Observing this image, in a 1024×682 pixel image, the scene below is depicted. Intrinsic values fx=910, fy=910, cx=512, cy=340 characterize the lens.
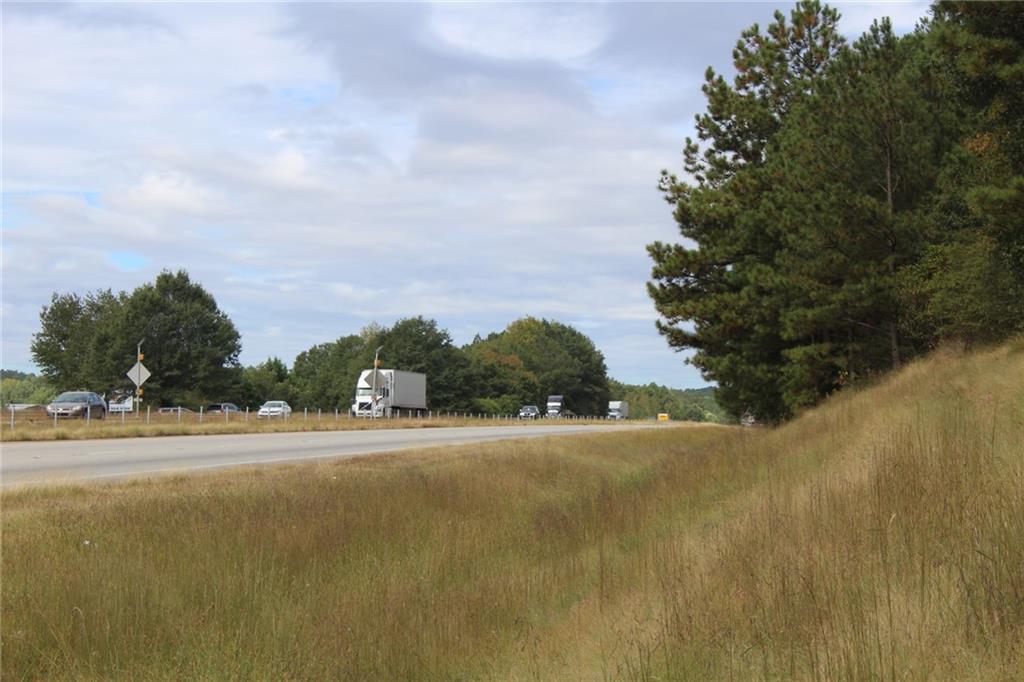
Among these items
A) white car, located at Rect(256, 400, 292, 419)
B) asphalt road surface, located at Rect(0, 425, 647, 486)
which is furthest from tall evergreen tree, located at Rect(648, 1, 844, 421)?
white car, located at Rect(256, 400, 292, 419)

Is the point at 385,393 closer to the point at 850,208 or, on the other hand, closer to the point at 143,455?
the point at 143,455

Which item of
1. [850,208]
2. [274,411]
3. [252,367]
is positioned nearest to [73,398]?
[274,411]

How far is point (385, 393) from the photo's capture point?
7725cm

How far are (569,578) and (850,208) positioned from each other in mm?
17308

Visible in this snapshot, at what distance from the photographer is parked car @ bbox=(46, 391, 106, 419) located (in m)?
46.2

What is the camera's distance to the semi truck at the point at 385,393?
243ft

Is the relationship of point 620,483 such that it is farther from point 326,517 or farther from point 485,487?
point 326,517

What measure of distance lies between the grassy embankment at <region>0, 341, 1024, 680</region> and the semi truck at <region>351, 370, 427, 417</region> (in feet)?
197

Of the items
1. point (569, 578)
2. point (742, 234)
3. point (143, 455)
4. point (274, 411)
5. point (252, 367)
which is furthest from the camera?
point (252, 367)

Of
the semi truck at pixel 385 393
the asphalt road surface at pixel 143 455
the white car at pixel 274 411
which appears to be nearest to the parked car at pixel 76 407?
the white car at pixel 274 411

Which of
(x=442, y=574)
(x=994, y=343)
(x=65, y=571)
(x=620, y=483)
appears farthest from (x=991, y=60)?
(x=65, y=571)

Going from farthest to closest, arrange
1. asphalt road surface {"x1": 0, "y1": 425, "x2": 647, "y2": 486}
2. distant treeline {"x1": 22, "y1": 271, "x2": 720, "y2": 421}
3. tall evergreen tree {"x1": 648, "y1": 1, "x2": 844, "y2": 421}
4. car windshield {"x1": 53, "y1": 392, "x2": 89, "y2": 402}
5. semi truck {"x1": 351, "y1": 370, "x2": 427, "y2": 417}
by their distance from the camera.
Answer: distant treeline {"x1": 22, "y1": 271, "x2": 720, "y2": 421} → semi truck {"x1": 351, "y1": 370, "x2": 427, "y2": 417} → car windshield {"x1": 53, "y1": 392, "x2": 89, "y2": 402} → tall evergreen tree {"x1": 648, "y1": 1, "x2": 844, "y2": 421} → asphalt road surface {"x1": 0, "y1": 425, "x2": 647, "y2": 486}

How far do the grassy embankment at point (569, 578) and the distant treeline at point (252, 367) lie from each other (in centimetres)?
8695

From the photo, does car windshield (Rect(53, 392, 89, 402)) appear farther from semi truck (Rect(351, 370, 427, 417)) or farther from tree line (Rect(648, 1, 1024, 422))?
tree line (Rect(648, 1, 1024, 422))
